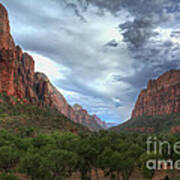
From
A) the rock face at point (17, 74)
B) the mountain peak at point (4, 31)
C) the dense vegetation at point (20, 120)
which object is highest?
the mountain peak at point (4, 31)

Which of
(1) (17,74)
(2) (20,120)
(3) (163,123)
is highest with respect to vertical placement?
(1) (17,74)

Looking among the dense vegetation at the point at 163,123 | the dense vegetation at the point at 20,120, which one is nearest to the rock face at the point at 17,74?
the dense vegetation at the point at 20,120

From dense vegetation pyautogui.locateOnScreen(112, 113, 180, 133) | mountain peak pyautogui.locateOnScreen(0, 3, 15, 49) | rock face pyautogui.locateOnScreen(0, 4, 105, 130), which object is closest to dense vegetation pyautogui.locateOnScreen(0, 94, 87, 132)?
rock face pyautogui.locateOnScreen(0, 4, 105, 130)

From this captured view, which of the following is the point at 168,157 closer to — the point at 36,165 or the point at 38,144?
the point at 36,165

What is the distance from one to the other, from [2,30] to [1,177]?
130746 millimetres

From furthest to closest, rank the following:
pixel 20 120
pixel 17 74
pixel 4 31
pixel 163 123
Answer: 1. pixel 163 123
2. pixel 4 31
3. pixel 17 74
4. pixel 20 120

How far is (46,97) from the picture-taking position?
484 ft

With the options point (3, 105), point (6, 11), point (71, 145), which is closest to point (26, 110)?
point (3, 105)

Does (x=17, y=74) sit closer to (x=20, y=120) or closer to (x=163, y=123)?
(x=20, y=120)

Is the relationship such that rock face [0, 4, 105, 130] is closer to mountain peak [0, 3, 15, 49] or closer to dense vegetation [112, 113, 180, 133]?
mountain peak [0, 3, 15, 49]

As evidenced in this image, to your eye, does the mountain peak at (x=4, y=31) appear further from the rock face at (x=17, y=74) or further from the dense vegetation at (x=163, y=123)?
the dense vegetation at (x=163, y=123)

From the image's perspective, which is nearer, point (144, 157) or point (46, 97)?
point (144, 157)

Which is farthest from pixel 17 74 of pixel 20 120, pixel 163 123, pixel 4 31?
pixel 163 123

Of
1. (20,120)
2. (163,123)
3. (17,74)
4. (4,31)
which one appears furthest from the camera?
(163,123)
